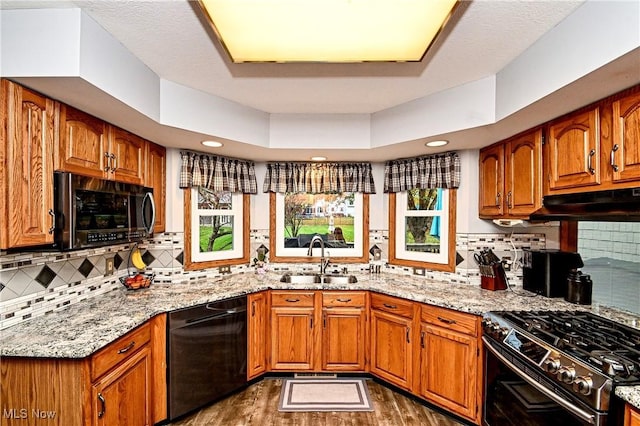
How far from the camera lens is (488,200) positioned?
2830mm

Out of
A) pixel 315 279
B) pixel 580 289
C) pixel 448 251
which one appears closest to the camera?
pixel 580 289

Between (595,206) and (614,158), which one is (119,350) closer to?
(595,206)

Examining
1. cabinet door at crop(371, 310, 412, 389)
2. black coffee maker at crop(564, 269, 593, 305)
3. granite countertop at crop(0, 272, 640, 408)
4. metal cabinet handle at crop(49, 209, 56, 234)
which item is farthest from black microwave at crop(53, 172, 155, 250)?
black coffee maker at crop(564, 269, 593, 305)

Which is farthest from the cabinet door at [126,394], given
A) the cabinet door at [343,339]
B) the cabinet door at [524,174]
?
the cabinet door at [524,174]

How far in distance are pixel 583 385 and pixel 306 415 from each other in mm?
1836

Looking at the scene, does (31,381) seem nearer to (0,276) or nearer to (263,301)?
(0,276)

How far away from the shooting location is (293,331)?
298 centimetres

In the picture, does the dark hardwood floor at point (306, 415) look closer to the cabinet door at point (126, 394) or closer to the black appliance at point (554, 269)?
the cabinet door at point (126, 394)

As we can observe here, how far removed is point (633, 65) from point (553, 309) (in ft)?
5.14

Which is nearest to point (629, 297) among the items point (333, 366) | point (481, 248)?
point (481, 248)

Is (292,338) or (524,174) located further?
(292,338)

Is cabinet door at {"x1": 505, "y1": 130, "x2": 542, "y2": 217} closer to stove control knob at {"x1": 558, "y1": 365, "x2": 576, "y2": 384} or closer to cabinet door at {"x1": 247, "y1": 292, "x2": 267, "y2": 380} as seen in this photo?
stove control knob at {"x1": 558, "y1": 365, "x2": 576, "y2": 384}

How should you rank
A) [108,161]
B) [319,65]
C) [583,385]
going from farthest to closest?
[108,161] < [319,65] < [583,385]

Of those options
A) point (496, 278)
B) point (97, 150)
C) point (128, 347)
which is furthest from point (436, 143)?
point (128, 347)
